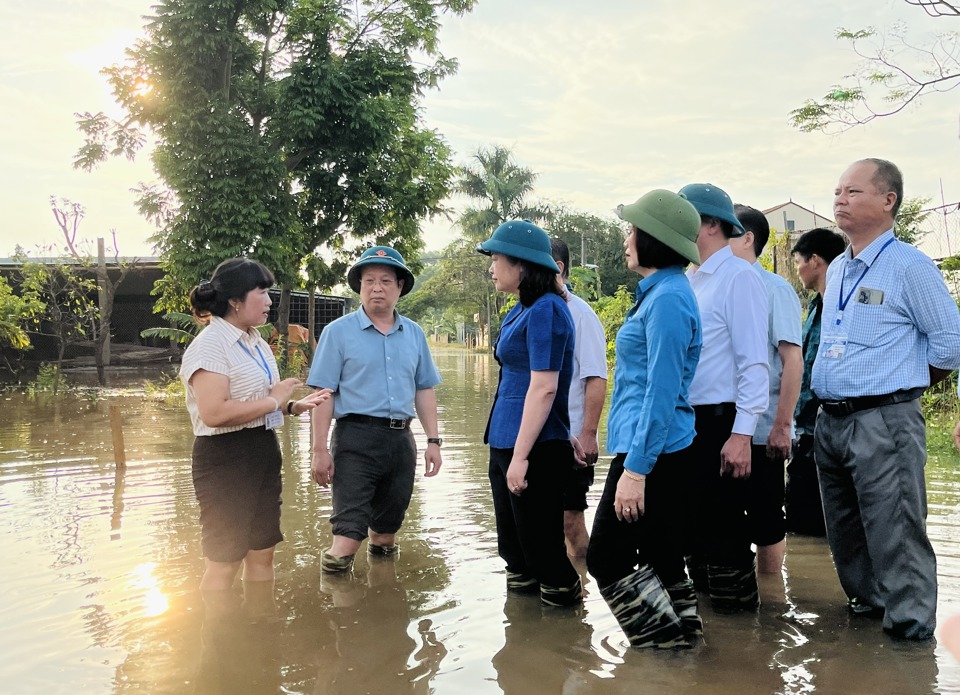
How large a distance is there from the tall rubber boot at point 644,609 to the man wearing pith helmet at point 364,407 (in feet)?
5.50

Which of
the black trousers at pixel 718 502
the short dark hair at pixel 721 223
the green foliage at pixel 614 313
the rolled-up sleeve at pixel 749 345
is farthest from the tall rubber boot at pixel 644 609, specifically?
the green foliage at pixel 614 313

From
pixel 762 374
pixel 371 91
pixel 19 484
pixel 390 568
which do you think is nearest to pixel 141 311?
pixel 371 91

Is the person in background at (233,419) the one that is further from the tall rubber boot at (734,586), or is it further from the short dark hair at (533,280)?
the tall rubber boot at (734,586)

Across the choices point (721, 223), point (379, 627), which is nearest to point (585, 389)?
point (721, 223)

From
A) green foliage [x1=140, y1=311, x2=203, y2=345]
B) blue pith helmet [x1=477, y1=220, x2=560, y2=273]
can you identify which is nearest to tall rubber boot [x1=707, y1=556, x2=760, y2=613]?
blue pith helmet [x1=477, y1=220, x2=560, y2=273]

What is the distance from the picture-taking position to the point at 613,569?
359 centimetres

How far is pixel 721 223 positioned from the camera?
4.17 meters

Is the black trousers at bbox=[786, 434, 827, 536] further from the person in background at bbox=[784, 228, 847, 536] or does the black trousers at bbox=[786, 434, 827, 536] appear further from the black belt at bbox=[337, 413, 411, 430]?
the black belt at bbox=[337, 413, 411, 430]

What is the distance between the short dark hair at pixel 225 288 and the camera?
4203 millimetres

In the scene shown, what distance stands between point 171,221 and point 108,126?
5.12m

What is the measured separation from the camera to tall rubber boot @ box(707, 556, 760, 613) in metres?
4.21

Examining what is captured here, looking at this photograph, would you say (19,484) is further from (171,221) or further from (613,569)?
(171,221)

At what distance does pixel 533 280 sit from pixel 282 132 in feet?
65.4

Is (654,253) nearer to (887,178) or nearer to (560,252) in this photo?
(887,178)
